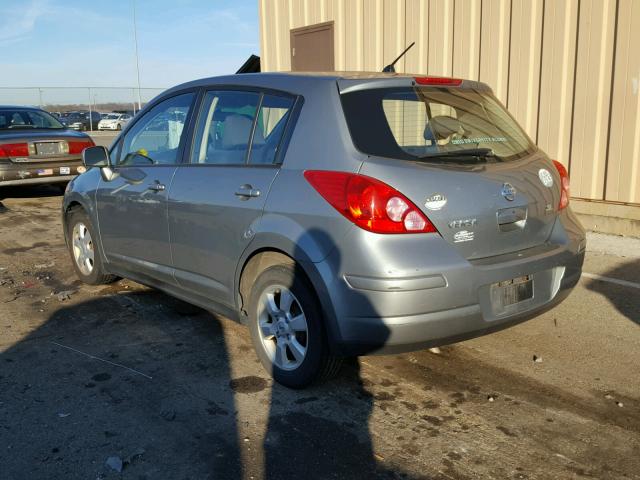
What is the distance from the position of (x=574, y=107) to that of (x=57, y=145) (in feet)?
25.7

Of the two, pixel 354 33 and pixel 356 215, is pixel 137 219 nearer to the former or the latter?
pixel 356 215

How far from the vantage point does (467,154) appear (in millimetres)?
3627

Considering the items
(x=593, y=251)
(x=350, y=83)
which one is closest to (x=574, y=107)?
(x=593, y=251)

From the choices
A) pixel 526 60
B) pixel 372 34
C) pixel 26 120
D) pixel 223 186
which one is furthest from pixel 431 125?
pixel 26 120

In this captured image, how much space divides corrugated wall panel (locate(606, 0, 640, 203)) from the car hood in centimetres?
822

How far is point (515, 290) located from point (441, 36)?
21.7 ft

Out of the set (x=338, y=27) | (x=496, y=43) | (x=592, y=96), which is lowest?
(x=592, y=96)

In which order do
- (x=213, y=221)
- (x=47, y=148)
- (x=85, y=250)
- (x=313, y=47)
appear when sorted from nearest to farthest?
(x=213, y=221), (x=85, y=250), (x=47, y=148), (x=313, y=47)

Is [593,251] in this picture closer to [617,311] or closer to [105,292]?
[617,311]

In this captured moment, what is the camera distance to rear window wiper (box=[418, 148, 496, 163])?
11.5 feet

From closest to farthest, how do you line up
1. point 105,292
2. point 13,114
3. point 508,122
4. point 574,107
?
1. point 508,122
2. point 105,292
3. point 574,107
4. point 13,114

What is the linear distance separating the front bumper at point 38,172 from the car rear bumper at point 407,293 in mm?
8517

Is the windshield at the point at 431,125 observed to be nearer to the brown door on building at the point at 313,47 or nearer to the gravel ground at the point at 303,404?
the gravel ground at the point at 303,404

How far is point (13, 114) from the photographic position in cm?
1132
